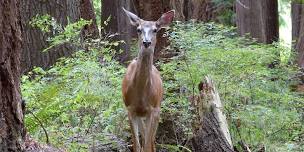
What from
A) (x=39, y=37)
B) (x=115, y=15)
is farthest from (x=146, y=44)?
(x=115, y=15)

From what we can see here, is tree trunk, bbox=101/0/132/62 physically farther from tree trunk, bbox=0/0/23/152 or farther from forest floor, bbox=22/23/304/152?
tree trunk, bbox=0/0/23/152

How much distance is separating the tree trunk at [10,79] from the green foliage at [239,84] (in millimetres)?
3378

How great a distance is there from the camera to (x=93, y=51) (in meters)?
8.09

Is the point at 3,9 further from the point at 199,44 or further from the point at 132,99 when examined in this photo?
the point at 199,44

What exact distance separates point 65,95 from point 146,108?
96 cm

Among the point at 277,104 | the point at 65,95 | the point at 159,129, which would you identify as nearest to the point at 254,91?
the point at 277,104

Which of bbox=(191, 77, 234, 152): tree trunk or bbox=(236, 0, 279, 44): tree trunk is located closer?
bbox=(191, 77, 234, 152): tree trunk

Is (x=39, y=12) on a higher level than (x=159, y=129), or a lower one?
higher

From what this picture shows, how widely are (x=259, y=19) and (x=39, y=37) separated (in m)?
9.25

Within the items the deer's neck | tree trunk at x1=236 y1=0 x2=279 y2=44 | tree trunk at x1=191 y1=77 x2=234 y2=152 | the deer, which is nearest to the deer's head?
the deer

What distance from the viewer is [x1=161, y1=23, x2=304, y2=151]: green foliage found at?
25.7 feet

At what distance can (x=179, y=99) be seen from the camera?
7898 mm

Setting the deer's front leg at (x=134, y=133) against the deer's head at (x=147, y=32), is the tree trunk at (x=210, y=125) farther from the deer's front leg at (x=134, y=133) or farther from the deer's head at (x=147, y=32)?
the deer's head at (x=147, y=32)

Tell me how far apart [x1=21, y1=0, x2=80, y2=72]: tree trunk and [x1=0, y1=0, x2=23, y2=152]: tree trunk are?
438cm
